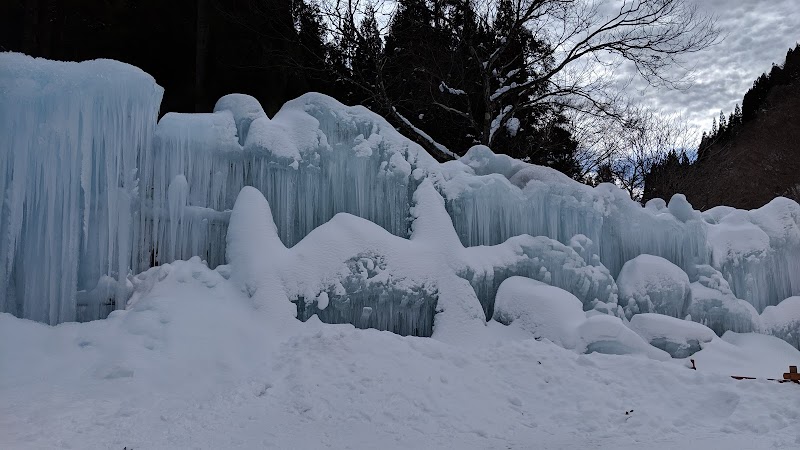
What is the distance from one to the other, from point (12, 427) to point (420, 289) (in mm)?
4053

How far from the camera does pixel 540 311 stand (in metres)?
6.86

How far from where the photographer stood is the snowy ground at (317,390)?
399 cm

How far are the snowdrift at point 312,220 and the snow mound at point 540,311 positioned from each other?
0.25 m

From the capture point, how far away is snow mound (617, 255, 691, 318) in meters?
8.26

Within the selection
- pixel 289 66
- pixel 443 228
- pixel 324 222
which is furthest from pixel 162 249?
pixel 289 66

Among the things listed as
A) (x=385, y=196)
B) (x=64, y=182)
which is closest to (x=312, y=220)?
(x=385, y=196)

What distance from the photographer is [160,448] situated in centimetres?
Result: 359

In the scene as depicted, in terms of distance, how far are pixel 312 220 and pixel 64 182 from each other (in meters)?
2.66

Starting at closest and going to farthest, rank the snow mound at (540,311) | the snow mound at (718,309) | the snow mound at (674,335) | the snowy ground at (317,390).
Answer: the snowy ground at (317,390), the snow mound at (540,311), the snow mound at (674,335), the snow mound at (718,309)

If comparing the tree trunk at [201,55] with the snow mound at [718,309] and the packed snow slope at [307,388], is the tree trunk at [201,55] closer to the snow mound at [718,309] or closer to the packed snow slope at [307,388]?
the packed snow slope at [307,388]

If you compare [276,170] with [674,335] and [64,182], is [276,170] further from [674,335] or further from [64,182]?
[674,335]

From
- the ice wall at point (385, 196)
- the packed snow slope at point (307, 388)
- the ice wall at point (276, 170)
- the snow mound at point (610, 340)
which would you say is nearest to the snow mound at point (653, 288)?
the ice wall at point (385, 196)

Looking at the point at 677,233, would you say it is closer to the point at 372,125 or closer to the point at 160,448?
the point at 372,125

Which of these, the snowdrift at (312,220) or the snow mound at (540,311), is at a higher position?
the snowdrift at (312,220)
